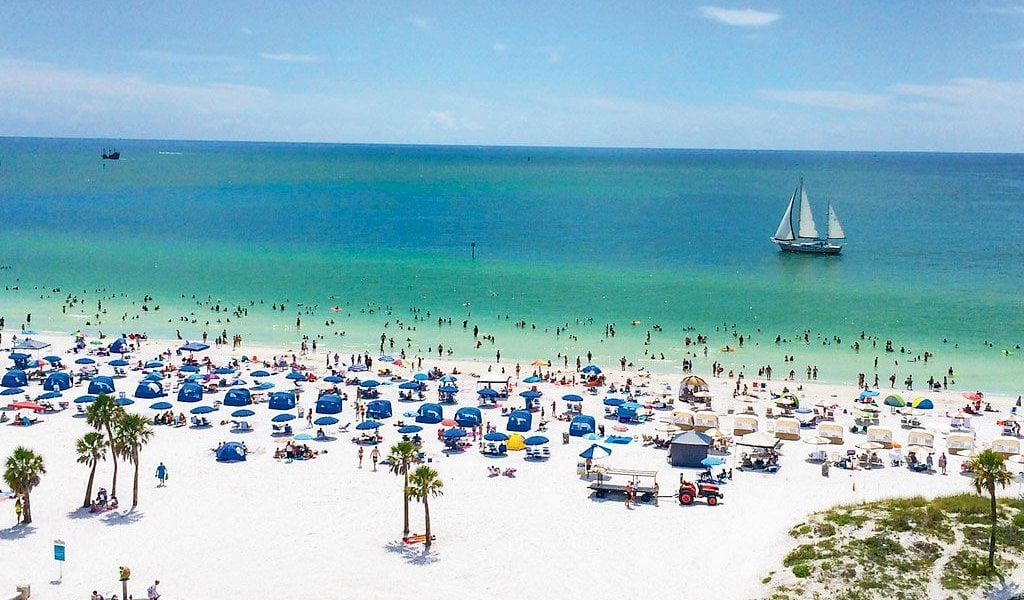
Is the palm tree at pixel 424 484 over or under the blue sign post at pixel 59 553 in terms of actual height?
over

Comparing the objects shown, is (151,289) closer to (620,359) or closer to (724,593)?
(620,359)

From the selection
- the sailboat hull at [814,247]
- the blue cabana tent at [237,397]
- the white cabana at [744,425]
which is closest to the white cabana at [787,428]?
the white cabana at [744,425]

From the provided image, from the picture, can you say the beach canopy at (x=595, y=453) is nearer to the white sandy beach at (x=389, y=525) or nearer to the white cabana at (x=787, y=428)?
the white sandy beach at (x=389, y=525)

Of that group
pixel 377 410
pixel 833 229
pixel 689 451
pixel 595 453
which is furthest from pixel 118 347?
pixel 833 229

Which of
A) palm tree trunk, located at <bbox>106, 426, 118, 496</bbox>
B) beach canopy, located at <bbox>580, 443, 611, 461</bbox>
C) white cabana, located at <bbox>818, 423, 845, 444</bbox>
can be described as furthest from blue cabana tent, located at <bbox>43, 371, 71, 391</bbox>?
white cabana, located at <bbox>818, 423, 845, 444</bbox>

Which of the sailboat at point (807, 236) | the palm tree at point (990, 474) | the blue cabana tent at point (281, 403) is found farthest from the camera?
the sailboat at point (807, 236)

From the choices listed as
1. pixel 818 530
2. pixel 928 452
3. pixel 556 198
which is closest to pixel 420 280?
pixel 928 452

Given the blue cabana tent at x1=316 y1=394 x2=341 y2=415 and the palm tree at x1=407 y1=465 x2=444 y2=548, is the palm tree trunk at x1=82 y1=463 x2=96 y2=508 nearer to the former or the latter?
the palm tree at x1=407 y1=465 x2=444 y2=548

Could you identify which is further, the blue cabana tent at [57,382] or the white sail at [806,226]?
the white sail at [806,226]
